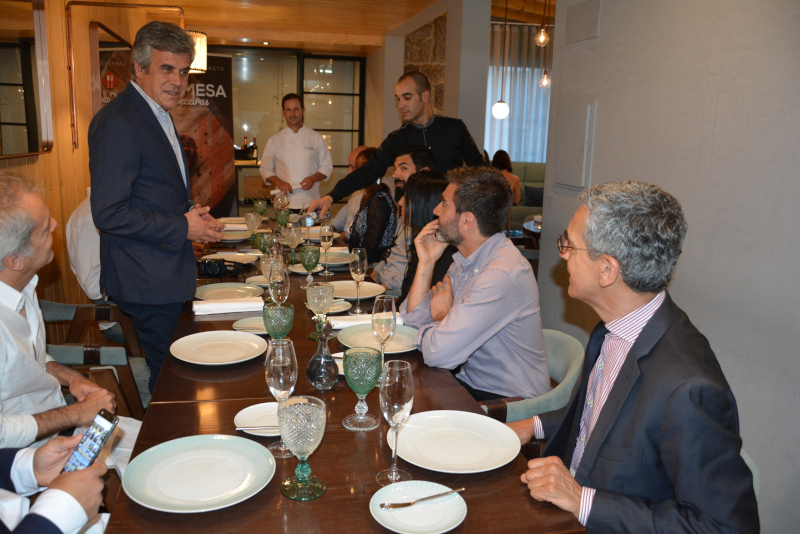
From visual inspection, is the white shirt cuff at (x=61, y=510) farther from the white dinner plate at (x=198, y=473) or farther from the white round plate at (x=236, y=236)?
the white round plate at (x=236, y=236)

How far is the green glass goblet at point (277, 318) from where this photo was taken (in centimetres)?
194

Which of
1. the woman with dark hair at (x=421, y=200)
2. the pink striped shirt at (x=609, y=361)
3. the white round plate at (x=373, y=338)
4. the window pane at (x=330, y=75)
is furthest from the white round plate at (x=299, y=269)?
the window pane at (x=330, y=75)

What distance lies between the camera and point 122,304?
9.32 feet

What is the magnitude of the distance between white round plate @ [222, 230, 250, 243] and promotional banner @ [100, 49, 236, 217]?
4339 mm

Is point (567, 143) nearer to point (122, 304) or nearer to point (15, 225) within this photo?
point (122, 304)

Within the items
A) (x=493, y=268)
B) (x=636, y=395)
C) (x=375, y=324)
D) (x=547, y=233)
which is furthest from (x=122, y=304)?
(x=547, y=233)

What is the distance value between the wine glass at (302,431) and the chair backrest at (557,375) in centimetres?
81

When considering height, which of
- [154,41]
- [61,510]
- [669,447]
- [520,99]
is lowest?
[61,510]

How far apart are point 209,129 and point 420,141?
16.8ft

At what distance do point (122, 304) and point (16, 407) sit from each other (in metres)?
1.13

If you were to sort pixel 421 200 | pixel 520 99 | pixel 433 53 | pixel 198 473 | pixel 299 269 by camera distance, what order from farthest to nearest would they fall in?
pixel 520 99
pixel 433 53
pixel 299 269
pixel 421 200
pixel 198 473

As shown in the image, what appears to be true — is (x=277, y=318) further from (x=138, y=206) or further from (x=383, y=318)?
(x=138, y=206)

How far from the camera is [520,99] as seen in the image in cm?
1112

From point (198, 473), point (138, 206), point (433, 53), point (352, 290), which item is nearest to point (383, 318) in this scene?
point (198, 473)
